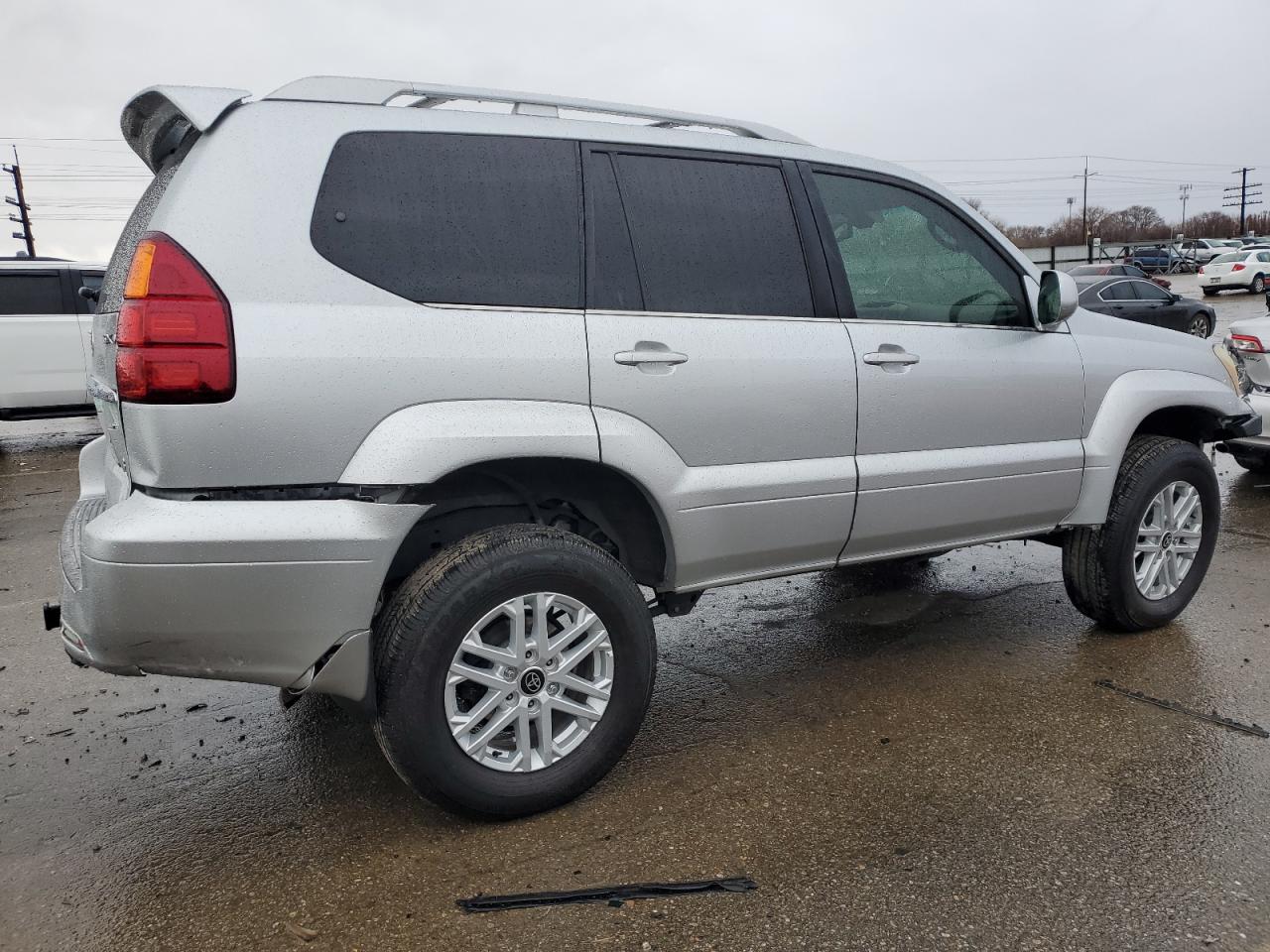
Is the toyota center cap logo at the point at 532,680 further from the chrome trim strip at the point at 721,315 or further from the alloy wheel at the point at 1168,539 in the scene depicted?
the alloy wheel at the point at 1168,539

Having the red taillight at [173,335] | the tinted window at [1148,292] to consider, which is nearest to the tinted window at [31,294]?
the red taillight at [173,335]

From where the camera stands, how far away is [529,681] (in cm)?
267

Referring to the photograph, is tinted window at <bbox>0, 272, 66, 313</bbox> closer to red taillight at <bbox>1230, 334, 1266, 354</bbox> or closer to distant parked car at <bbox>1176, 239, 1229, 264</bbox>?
red taillight at <bbox>1230, 334, 1266, 354</bbox>

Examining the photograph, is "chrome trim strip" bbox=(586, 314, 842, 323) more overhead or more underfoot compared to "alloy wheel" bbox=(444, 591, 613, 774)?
more overhead

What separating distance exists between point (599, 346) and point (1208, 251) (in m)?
50.4

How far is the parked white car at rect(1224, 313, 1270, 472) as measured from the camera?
6.71m

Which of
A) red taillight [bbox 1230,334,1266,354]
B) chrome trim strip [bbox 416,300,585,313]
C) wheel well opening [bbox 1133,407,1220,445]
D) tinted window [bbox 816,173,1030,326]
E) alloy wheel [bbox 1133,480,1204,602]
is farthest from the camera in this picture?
red taillight [bbox 1230,334,1266,354]

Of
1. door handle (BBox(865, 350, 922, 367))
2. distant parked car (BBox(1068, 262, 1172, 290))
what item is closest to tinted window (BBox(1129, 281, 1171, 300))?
distant parked car (BBox(1068, 262, 1172, 290))

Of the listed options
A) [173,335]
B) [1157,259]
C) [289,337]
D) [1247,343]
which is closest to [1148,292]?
[1247,343]

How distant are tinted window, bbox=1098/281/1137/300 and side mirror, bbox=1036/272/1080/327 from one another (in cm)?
1419

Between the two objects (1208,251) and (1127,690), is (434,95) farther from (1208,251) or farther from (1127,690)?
(1208,251)

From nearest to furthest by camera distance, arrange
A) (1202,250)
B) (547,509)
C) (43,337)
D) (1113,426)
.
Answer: (547,509) < (1113,426) < (43,337) < (1202,250)

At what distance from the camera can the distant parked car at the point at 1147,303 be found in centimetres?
1662

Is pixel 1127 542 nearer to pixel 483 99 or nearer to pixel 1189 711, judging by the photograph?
pixel 1189 711
